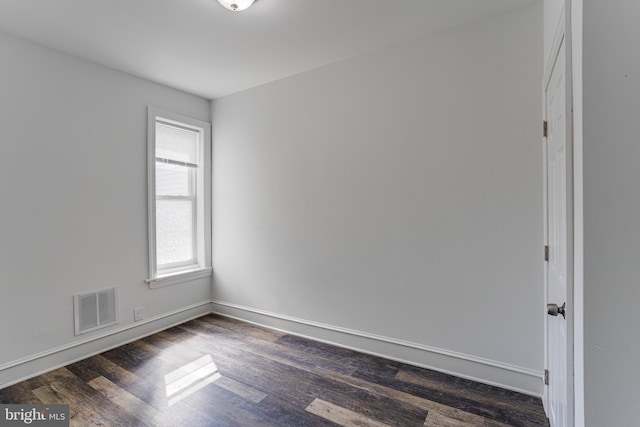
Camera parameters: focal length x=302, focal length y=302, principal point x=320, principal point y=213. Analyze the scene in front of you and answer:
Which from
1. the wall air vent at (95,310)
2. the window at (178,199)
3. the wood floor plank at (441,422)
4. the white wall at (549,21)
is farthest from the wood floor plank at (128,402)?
the white wall at (549,21)

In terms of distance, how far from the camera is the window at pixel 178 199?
3256mm

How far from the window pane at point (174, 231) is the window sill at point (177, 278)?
0.20 metres

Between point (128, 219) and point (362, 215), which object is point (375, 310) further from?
point (128, 219)

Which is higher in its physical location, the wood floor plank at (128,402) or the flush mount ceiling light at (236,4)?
the flush mount ceiling light at (236,4)

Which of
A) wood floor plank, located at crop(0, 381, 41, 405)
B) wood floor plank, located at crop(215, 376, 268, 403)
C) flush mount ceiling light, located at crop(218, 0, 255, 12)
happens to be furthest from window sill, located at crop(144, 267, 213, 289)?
flush mount ceiling light, located at crop(218, 0, 255, 12)

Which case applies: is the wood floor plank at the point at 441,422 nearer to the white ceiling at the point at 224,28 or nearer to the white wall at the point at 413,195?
the white wall at the point at 413,195

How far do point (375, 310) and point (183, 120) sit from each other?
9.72 ft

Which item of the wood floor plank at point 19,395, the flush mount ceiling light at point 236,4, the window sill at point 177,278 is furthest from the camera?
the window sill at point 177,278

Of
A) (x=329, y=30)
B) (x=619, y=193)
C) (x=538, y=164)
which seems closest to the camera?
(x=619, y=193)

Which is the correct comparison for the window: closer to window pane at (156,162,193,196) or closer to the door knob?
window pane at (156,162,193,196)

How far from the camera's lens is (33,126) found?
2402 mm

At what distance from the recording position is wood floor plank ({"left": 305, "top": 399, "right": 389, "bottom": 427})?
1.85 m

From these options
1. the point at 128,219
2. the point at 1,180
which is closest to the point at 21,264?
the point at 1,180

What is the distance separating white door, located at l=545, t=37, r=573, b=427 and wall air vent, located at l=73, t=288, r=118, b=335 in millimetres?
3416
